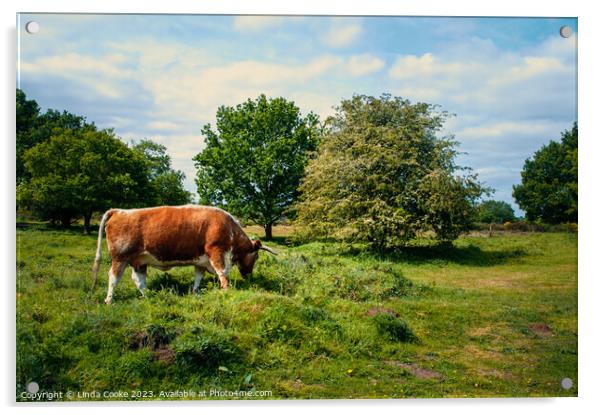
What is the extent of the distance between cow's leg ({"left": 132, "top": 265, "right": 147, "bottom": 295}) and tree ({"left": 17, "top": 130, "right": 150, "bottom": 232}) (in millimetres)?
866

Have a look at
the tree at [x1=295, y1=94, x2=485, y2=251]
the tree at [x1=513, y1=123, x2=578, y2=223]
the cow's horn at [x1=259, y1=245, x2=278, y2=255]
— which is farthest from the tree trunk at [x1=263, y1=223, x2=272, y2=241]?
the tree at [x1=513, y1=123, x2=578, y2=223]

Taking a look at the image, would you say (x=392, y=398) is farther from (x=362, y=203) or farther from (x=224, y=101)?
(x=224, y=101)

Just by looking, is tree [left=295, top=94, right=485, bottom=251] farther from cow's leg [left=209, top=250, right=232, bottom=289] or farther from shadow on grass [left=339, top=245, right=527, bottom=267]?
cow's leg [left=209, top=250, right=232, bottom=289]

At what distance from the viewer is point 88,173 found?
6680 millimetres

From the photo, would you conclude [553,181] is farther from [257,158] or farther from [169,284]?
[169,284]

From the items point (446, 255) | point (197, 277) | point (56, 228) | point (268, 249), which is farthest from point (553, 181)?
point (56, 228)

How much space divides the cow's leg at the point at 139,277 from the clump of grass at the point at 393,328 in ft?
10.0

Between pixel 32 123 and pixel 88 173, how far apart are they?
92 cm

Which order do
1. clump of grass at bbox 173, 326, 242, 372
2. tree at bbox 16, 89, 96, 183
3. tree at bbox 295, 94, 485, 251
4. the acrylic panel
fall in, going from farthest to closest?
tree at bbox 295, 94, 485, 251, tree at bbox 16, 89, 96, 183, the acrylic panel, clump of grass at bbox 173, 326, 242, 372

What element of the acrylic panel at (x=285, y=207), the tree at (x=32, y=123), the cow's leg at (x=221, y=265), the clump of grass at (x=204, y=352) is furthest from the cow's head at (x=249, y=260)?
the tree at (x=32, y=123)

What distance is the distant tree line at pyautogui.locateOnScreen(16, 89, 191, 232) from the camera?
6.28m

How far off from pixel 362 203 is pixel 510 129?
2.26 metres
